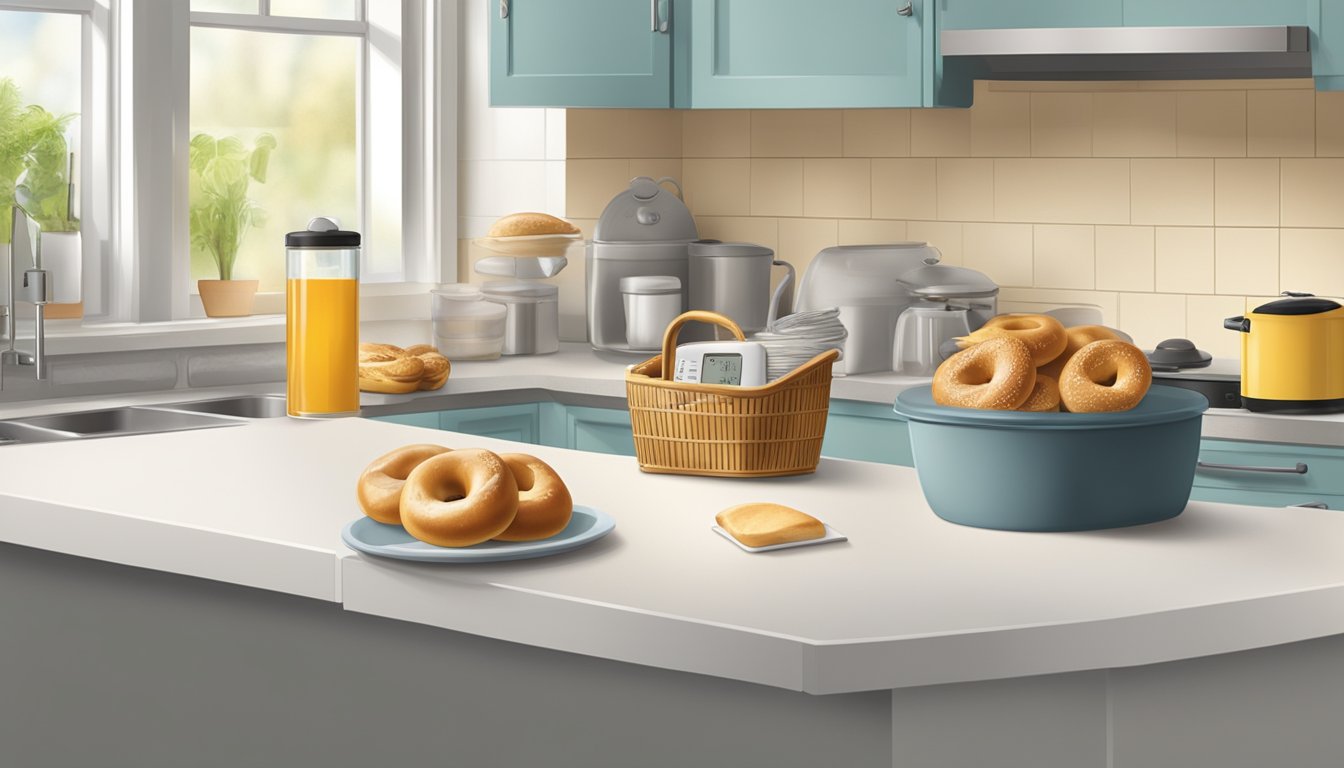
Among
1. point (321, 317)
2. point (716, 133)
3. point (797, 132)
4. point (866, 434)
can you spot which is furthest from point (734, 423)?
point (716, 133)

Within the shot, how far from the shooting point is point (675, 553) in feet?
5.35

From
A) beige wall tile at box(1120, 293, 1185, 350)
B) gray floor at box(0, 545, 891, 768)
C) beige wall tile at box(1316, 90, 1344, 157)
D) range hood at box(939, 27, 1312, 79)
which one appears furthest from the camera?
beige wall tile at box(1120, 293, 1185, 350)

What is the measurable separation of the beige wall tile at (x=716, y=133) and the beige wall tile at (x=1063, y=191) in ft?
2.26

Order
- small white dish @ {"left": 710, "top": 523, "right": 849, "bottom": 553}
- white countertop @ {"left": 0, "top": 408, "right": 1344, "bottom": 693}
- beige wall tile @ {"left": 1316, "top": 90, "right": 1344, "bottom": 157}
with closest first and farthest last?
white countertop @ {"left": 0, "top": 408, "right": 1344, "bottom": 693}, small white dish @ {"left": 710, "top": 523, "right": 849, "bottom": 553}, beige wall tile @ {"left": 1316, "top": 90, "right": 1344, "bottom": 157}

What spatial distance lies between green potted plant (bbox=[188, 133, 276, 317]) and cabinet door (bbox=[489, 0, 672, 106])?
0.62 meters

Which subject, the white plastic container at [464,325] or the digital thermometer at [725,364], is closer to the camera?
the digital thermometer at [725,364]

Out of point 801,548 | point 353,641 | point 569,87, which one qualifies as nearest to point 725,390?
point 801,548

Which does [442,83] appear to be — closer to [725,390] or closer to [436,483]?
A: [725,390]

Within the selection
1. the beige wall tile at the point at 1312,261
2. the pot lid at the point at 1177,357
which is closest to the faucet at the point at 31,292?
the pot lid at the point at 1177,357

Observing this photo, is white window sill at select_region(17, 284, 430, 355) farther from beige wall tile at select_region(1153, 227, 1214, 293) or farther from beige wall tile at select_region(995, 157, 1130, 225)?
beige wall tile at select_region(1153, 227, 1214, 293)

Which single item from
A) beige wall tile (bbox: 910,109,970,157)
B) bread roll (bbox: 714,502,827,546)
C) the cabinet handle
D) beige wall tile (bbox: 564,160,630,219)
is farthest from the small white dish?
beige wall tile (bbox: 564,160,630,219)

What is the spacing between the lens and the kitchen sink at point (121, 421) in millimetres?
2805

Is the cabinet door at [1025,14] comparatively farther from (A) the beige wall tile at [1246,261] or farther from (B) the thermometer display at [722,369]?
(B) the thermometer display at [722,369]

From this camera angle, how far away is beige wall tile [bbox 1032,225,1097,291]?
3.58 metres
